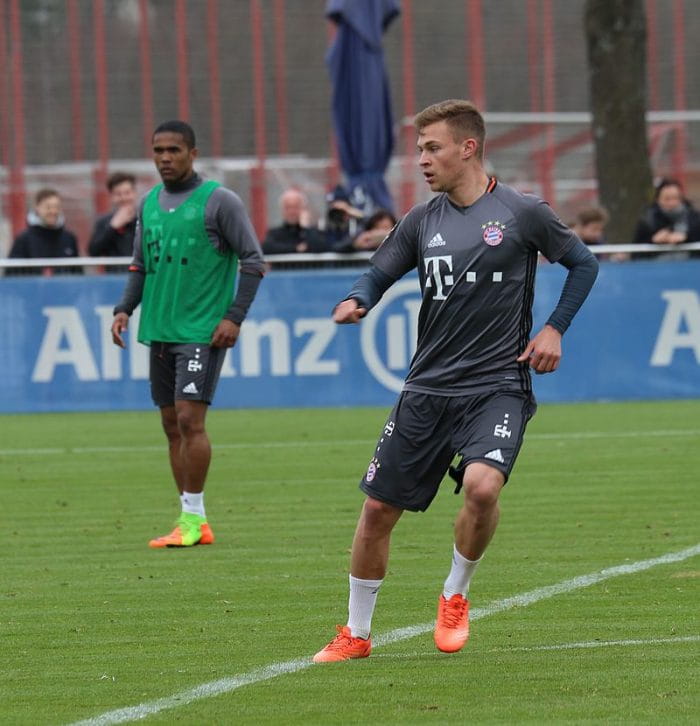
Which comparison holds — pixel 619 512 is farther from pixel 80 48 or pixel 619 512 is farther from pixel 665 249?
pixel 80 48

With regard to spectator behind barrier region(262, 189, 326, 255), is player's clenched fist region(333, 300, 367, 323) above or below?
above

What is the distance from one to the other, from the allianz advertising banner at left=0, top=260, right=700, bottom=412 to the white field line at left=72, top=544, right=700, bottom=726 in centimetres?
855

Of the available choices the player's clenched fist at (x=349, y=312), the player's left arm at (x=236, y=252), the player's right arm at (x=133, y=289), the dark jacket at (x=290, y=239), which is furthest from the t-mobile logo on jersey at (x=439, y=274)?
the dark jacket at (x=290, y=239)

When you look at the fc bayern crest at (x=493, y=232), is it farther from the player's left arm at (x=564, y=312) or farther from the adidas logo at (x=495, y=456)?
the adidas logo at (x=495, y=456)

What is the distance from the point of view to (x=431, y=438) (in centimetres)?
686

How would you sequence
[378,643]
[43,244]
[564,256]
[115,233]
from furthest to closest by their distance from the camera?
1. [43,244]
2. [115,233]
3. [378,643]
4. [564,256]

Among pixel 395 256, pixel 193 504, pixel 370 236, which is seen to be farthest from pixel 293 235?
pixel 395 256

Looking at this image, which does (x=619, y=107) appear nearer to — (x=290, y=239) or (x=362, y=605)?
(x=290, y=239)

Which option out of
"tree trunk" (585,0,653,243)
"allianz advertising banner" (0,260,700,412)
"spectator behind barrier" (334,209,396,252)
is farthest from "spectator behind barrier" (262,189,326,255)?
"tree trunk" (585,0,653,243)

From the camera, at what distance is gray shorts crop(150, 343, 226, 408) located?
1009 cm

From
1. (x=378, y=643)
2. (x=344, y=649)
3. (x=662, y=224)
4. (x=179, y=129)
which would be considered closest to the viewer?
(x=344, y=649)

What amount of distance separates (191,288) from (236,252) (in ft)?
1.03

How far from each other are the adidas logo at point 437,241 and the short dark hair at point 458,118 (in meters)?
0.35

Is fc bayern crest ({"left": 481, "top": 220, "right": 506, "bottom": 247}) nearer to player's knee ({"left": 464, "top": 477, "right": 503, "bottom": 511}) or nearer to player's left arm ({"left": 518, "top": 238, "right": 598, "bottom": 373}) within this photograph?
player's left arm ({"left": 518, "top": 238, "right": 598, "bottom": 373})
